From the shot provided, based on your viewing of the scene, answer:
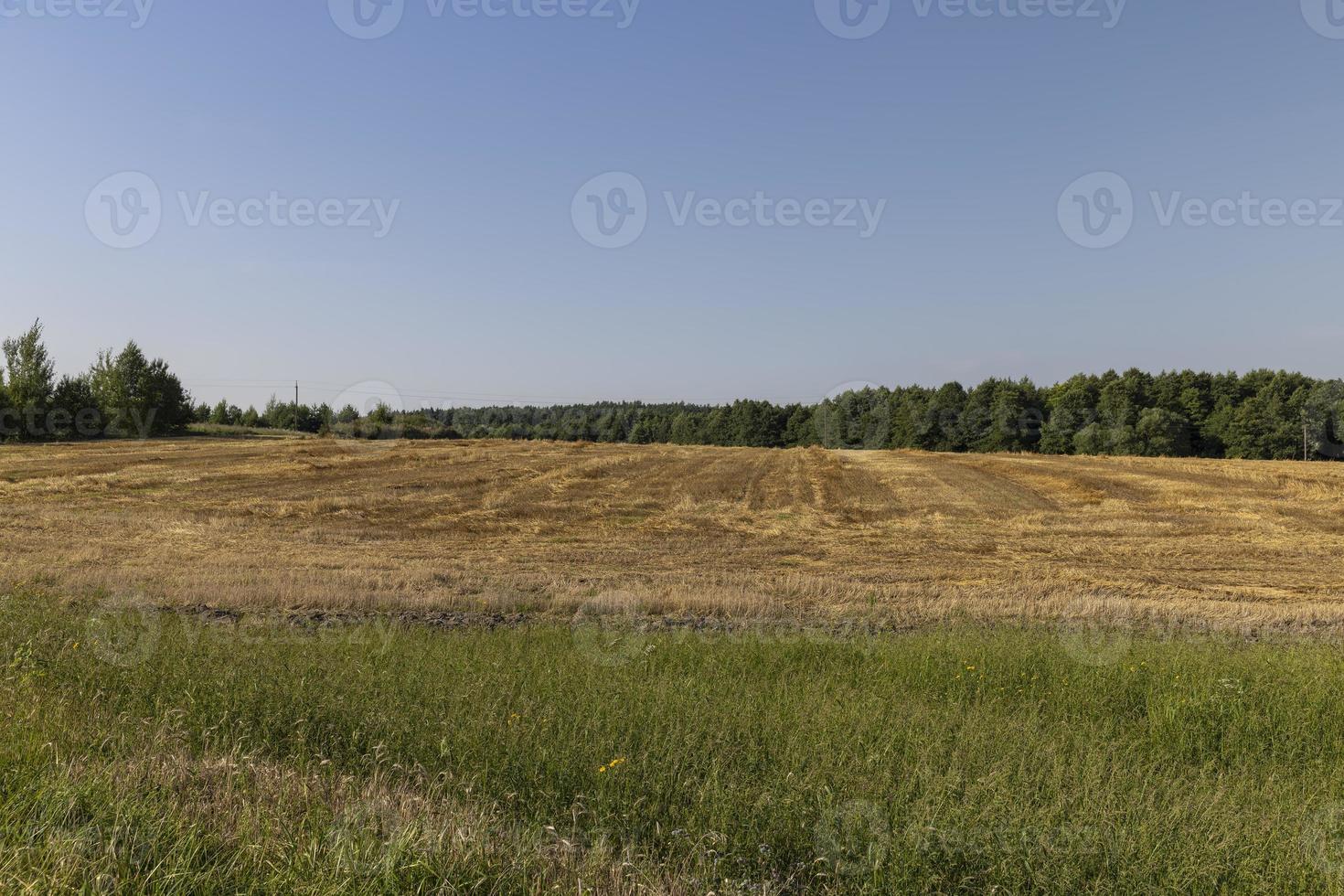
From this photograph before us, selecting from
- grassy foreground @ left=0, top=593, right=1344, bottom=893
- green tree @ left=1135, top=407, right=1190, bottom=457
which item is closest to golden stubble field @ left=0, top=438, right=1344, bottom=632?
grassy foreground @ left=0, top=593, right=1344, bottom=893

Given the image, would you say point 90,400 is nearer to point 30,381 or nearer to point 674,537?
point 30,381

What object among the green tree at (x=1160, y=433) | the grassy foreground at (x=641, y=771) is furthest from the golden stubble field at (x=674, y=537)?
the green tree at (x=1160, y=433)

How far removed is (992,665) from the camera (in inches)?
325

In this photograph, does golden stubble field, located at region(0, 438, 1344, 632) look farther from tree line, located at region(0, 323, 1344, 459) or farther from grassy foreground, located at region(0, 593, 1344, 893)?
tree line, located at region(0, 323, 1344, 459)

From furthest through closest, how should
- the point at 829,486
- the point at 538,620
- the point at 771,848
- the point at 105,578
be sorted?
the point at 829,486 < the point at 105,578 < the point at 538,620 < the point at 771,848

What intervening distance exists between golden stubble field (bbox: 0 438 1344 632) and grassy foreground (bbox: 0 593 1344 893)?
16.4 ft

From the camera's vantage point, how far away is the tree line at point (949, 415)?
2655 inches

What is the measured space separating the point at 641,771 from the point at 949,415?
336 feet

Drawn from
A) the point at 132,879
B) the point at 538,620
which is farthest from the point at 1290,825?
the point at 538,620

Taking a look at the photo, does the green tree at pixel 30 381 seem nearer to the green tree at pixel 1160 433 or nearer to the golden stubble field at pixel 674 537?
the golden stubble field at pixel 674 537

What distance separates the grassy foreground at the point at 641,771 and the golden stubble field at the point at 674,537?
501cm

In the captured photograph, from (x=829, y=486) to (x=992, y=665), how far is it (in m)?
32.6

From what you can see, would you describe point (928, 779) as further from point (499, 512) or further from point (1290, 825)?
point (499, 512)

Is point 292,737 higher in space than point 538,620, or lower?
higher
